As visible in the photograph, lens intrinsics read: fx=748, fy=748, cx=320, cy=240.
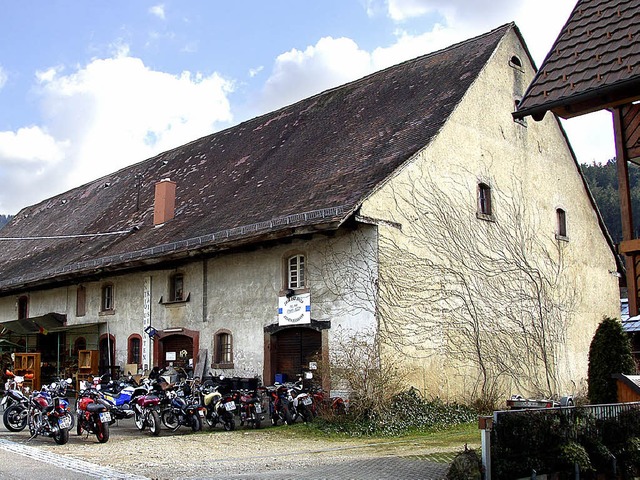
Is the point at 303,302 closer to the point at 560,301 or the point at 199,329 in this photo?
the point at 199,329

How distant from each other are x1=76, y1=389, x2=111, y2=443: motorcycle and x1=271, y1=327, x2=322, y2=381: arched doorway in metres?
5.18

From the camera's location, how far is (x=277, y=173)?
67.1ft

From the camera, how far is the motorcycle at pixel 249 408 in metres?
15.0

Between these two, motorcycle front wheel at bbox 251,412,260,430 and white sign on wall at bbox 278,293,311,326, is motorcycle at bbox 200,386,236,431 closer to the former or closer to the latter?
motorcycle front wheel at bbox 251,412,260,430

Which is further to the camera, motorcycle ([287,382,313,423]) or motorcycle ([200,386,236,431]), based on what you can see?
motorcycle ([287,382,313,423])

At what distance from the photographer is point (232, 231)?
57.6 ft

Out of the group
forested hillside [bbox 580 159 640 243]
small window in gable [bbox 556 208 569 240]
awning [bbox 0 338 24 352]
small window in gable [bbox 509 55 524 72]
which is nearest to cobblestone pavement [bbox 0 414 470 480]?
small window in gable [bbox 556 208 569 240]

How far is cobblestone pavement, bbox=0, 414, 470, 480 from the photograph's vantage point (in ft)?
32.0

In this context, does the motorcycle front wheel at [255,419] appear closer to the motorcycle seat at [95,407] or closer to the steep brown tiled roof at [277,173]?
the motorcycle seat at [95,407]

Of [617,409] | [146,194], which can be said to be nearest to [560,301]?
[617,409]

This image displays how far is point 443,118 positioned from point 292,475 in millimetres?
10654

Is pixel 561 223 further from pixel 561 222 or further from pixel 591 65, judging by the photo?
pixel 591 65

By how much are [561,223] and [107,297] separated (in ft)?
45.9

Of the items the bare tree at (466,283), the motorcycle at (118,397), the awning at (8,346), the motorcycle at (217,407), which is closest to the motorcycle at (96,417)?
the motorcycle at (118,397)
